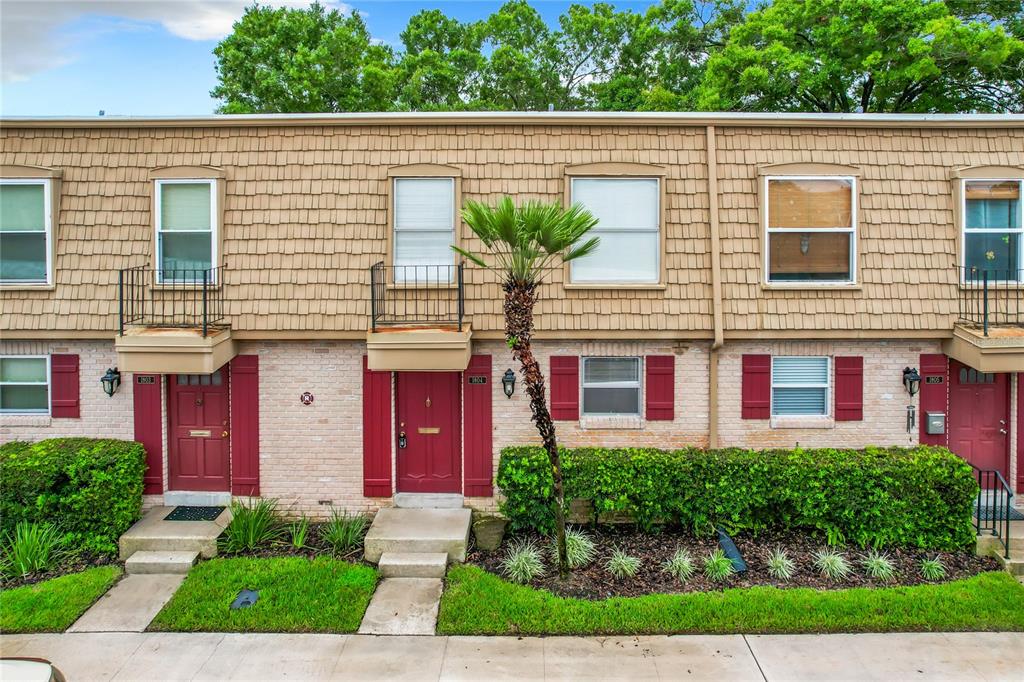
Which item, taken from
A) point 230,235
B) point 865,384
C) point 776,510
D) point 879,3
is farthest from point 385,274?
point 879,3

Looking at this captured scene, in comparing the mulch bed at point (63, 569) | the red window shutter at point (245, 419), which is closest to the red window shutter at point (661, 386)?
the red window shutter at point (245, 419)

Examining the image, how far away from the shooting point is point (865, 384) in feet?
32.9

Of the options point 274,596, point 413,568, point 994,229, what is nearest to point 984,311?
point 994,229

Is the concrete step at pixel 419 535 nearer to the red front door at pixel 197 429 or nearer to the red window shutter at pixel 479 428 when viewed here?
the red window shutter at pixel 479 428

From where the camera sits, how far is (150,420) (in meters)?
10.0

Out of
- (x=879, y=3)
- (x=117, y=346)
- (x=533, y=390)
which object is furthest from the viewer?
(x=879, y=3)

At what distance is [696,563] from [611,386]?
2.64 meters

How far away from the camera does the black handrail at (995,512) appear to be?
28.3 ft

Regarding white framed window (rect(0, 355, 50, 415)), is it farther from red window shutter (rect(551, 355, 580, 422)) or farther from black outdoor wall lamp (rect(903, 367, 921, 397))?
black outdoor wall lamp (rect(903, 367, 921, 397))

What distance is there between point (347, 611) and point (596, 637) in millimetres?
2570

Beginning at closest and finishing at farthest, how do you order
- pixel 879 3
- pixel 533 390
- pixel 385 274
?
pixel 533 390 < pixel 385 274 < pixel 879 3

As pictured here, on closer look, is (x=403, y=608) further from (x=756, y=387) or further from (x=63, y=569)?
(x=756, y=387)

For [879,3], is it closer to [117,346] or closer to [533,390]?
[533,390]

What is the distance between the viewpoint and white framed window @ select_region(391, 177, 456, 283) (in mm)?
9969
